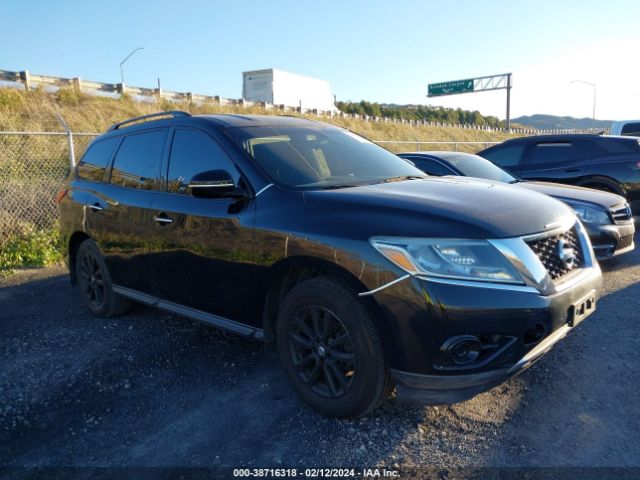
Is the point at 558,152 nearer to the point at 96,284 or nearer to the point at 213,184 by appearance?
the point at 213,184

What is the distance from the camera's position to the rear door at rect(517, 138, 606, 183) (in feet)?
26.8

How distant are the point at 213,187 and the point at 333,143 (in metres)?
1.19

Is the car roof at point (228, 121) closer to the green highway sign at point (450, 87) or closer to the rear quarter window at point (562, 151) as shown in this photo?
the rear quarter window at point (562, 151)

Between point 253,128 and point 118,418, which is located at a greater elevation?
point 253,128

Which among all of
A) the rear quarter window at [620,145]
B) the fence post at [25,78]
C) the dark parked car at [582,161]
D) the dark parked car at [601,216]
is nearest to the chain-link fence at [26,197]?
the dark parked car at [601,216]

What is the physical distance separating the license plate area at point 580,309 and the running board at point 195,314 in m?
1.84

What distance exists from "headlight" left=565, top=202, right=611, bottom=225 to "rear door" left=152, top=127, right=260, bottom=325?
14.0ft

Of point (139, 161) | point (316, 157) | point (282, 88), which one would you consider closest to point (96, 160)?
point (139, 161)

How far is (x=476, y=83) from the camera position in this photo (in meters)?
62.0

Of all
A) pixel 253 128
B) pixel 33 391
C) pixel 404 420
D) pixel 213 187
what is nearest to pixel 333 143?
pixel 253 128

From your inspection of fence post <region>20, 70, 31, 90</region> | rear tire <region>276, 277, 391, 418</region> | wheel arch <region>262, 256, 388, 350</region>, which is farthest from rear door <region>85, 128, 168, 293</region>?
fence post <region>20, 70, 31, 90</region>

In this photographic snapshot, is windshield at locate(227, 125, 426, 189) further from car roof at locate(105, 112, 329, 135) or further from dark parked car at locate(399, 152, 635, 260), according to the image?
dark parked car at locate(399, 152, 635, 260)

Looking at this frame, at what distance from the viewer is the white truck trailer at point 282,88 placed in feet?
125

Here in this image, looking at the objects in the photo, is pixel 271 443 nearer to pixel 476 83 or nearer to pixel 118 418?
pixel 118 418
